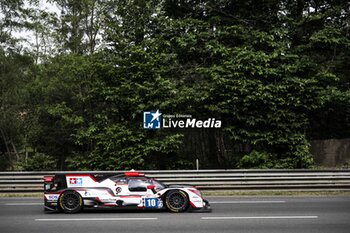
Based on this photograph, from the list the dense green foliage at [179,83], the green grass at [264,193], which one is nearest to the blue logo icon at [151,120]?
the dense green foliage at [179,83]

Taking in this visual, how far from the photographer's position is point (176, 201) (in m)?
12.6

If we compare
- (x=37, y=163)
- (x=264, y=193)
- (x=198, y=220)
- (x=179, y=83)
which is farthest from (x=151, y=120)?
(x=198, y=220)

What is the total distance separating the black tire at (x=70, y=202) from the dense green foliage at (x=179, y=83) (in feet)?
26.2

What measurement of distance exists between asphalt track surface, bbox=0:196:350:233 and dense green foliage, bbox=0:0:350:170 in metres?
7.44

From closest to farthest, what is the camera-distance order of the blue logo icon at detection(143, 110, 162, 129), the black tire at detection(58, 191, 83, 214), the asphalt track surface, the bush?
the asphalt track surface
the black tire at detection(58, 191, 83, 214)
the bush
the blue logo icon at detection(143, 110, 162, 129)

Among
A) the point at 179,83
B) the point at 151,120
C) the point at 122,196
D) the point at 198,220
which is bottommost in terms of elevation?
the point at 198,220

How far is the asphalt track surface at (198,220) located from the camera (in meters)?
9.67

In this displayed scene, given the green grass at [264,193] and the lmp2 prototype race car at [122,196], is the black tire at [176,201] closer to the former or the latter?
the lmp2 prototype race car at [122,196]

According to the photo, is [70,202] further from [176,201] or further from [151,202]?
[176,201]

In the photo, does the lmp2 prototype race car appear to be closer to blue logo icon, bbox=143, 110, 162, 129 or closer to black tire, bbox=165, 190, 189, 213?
black tire, bbox=165, 190, 189, 213

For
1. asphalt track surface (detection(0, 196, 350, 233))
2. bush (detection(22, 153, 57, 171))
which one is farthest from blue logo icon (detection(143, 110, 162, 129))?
asphalt track surface (detection(0, 196, 350, 233))

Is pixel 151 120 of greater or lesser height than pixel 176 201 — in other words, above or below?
above

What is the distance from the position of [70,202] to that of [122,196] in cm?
145

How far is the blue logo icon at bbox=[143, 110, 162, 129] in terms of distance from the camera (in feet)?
69.1
